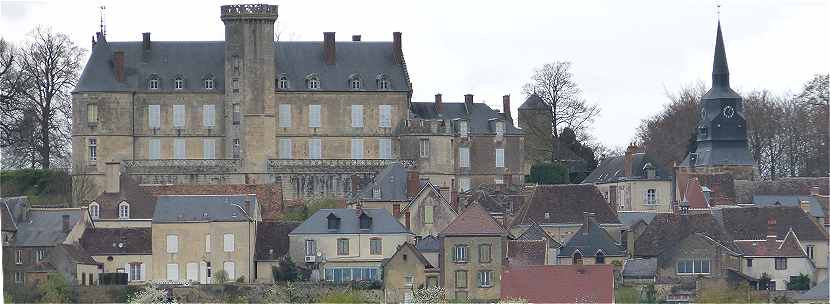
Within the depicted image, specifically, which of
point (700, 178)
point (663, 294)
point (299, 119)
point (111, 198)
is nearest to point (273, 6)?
point (299, 119)

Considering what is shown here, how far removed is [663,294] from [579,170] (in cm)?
2599

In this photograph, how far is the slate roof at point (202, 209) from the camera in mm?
67625

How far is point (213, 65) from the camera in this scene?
8094 cm

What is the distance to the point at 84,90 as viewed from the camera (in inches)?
3083

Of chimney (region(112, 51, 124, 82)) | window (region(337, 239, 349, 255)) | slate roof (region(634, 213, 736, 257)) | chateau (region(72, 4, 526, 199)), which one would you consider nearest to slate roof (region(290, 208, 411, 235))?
window (region(337, 239, 349, 255))

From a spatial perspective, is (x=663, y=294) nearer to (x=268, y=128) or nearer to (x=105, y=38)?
(x=268, y=128)

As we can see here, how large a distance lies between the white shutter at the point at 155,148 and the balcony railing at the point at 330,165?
3.91m

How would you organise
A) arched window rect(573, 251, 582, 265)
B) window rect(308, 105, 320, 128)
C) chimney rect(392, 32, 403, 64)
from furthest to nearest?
chimney rect(392, 32, 403, 64) < window rect(308, 105, 320, 128) < arched window rect(573, 251, 582, 265)

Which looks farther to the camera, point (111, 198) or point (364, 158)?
point (364, 158)

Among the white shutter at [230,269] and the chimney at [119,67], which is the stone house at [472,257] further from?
the chimney at [119,67]

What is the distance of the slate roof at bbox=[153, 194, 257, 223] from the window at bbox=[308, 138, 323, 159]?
425 inches

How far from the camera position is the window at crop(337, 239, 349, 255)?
66.8 m

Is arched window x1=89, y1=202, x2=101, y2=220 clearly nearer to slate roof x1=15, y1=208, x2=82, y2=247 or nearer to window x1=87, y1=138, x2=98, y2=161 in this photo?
slate roof x1=15, y1=208, x2=82, y2=247

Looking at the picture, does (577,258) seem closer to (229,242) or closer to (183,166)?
(229,242)
